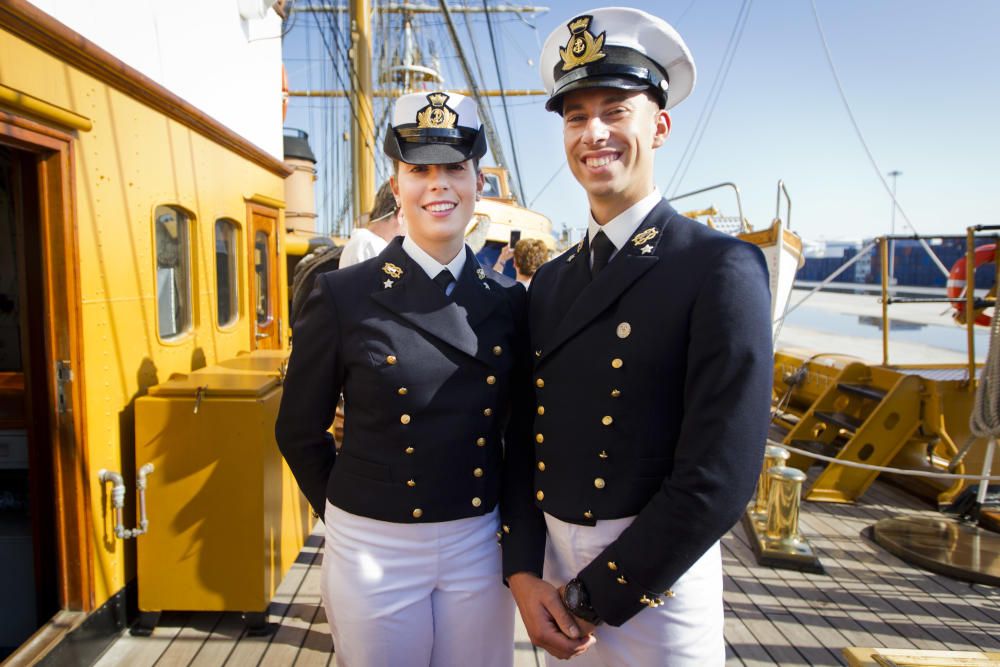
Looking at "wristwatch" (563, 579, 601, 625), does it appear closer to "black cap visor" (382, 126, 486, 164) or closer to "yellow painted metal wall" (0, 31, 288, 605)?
"black cap visor" (382, 126, 486, 164)

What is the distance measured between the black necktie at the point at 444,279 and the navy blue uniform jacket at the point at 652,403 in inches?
11.6

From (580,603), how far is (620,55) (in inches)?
48.4

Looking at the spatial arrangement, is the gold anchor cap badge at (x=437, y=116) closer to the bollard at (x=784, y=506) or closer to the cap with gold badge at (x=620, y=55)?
the cap with gold badge at (x=620, y=55)

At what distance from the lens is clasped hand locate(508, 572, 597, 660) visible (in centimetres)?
143

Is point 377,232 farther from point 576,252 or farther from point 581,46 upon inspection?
point 581,46

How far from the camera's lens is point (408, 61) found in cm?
2128

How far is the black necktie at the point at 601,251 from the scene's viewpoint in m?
1.56

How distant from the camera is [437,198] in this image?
1638 mm

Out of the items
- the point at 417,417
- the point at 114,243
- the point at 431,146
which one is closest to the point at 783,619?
the point at 417,417

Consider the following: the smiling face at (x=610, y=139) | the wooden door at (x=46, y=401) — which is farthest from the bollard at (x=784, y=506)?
the wooden door at (x=46, y=401)

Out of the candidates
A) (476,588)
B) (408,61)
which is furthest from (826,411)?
(408,61)

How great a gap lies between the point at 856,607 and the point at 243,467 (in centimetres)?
321

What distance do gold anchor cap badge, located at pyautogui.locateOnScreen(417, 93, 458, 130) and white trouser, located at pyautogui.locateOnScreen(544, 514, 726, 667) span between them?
1054 millimetres

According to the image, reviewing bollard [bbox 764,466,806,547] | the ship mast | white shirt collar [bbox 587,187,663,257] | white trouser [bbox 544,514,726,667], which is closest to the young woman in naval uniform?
white trouser [bbox 544,514,726,667]
